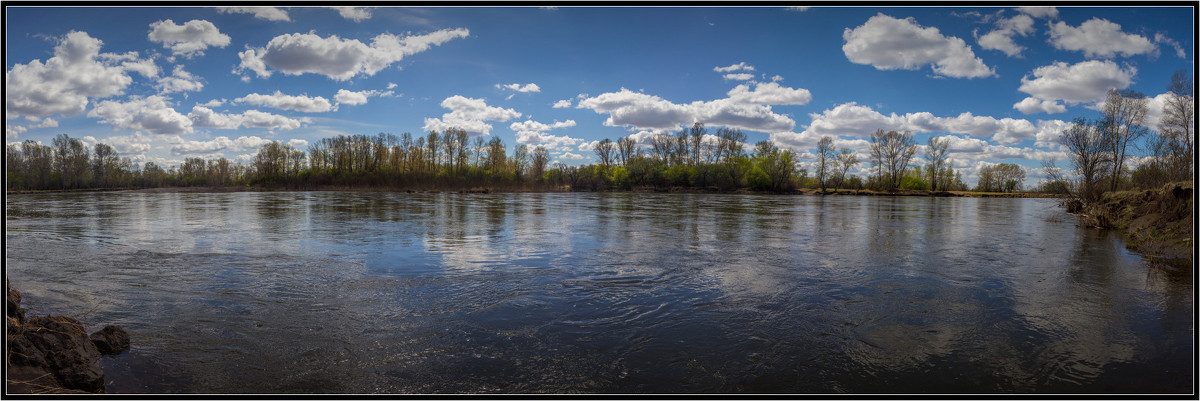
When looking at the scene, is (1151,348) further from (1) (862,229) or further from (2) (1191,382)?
(1) (862,229)

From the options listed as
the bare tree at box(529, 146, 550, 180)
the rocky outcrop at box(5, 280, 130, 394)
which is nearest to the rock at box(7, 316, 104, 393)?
the rocky outcrop at box(5, 280, 130, 394)

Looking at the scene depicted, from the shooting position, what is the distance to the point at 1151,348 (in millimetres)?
5516

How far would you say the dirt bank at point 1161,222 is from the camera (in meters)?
12.1

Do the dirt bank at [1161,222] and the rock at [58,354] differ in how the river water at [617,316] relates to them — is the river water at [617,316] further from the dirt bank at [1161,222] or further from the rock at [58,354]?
the dirt bank at [1161,222]

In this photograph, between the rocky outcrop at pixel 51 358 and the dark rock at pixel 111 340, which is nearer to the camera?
the rocky outcrop at pixel 51 358

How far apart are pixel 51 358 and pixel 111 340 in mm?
868

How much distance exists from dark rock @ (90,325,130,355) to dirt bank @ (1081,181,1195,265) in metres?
17.2

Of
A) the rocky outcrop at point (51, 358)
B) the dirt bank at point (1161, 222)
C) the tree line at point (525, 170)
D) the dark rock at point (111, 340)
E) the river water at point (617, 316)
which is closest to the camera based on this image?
the rocky outcrop at point (51, 358)

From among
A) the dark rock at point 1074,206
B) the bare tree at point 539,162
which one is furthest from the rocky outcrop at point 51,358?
the bare tree at point 539,162

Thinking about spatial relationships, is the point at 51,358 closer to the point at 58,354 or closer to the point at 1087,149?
the point at 58,354

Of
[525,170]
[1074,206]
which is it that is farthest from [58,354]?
[525,170]

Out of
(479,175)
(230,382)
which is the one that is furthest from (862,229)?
(479,175)

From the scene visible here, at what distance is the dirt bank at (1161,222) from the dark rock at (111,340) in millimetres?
17221

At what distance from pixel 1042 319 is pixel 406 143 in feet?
373
